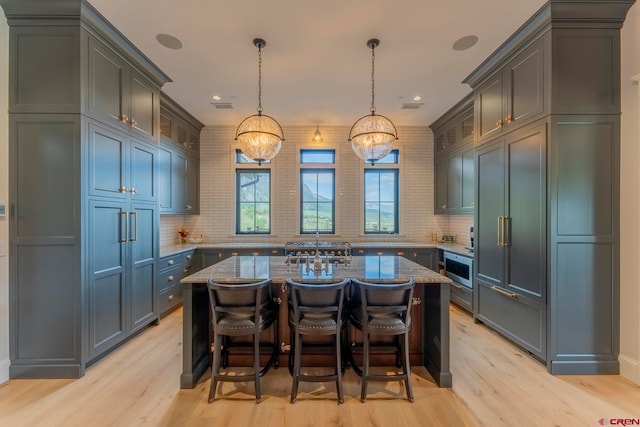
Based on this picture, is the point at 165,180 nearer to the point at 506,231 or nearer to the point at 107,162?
the point at 107,162

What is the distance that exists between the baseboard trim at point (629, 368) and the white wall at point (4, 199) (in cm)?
514

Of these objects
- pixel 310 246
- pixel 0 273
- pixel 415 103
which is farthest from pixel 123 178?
pixel 415 103

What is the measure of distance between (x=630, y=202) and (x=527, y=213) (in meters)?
0.70

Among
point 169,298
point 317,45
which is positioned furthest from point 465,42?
point 169,298

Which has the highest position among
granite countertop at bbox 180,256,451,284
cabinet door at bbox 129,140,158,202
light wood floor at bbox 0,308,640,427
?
cabinet door at bbox 129,140,158,202

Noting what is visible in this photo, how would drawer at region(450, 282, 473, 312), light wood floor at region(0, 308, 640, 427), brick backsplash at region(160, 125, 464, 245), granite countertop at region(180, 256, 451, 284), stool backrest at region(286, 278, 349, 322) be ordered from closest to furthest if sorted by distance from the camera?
1. light wood floor at region(0, 308, 640, 427)
2. stool backrest at region(286, 278, 349, 322)
3. granite countertop at region(180, 256, 451, 284)
4. drawer at region(450, 282, 473, 312)
5. brick backsplash at region(160, 125, 464, 245)

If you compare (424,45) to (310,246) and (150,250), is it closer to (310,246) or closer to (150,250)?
(310,246)

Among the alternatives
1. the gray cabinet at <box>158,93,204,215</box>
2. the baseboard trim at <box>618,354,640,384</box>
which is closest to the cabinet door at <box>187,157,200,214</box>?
the gray cabinet at <box>158,93,204,215</box>

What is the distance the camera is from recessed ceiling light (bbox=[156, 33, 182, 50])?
274 centimetres

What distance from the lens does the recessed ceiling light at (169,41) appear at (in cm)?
274

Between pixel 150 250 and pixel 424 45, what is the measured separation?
377cm

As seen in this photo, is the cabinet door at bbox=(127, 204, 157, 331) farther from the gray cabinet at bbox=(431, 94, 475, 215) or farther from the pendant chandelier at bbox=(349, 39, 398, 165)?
the gray cabinet at bbox=(431, 94, 475, 215)

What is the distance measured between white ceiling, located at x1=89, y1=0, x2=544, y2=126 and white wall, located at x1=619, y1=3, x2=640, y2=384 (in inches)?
35.0

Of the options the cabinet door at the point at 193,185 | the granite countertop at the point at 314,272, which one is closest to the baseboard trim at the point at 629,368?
the granite countertop at the point at 314,272
